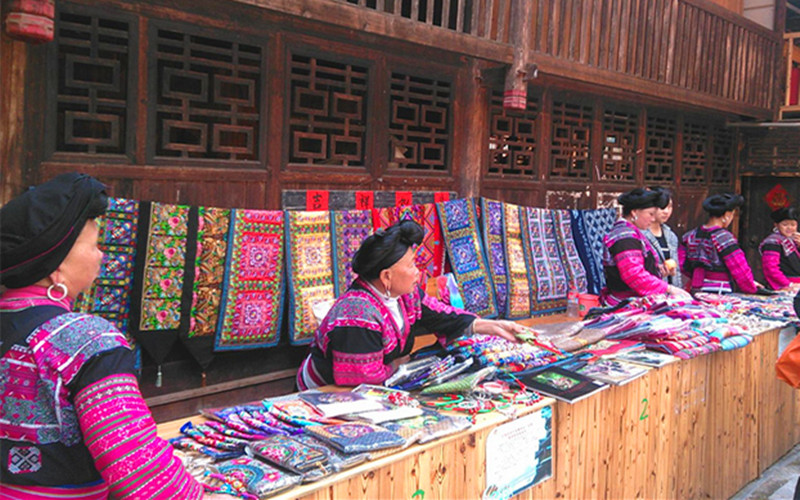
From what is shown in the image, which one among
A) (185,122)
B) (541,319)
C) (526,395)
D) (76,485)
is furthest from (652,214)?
(76,485)

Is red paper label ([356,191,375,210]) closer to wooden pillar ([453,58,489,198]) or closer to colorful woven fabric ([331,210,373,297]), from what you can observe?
colorful woven fabric ([331,210,373,297])

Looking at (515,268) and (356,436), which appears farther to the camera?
(515,268)

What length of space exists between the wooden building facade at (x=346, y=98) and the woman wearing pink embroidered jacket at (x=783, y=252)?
1685mm

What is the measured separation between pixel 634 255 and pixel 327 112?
2.81 m

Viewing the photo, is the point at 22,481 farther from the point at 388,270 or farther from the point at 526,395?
the point at 526,395

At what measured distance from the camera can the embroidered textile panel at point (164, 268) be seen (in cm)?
457

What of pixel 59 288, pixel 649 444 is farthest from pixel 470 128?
pixel 59 288

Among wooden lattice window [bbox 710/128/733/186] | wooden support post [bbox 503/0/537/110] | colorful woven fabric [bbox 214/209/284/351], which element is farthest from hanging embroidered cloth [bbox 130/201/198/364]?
wooden lattice window [bbox 710/128/733/186]

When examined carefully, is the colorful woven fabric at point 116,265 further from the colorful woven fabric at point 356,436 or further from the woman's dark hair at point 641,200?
the woman's dark hair at point 641,200

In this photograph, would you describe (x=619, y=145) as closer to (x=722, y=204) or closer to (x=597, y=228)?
(x=597, y=228)

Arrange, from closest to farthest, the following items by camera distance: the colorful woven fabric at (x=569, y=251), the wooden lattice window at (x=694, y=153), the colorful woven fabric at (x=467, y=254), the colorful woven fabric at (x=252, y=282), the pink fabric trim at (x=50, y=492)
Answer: the pink fabric trim at (x=50, y=492)
the colorful woven fabric at (x=252, y=282)
the colorful woven fabric at (x=467, y=254)
the colorful woven fabric at (x=569, y=251)
the wooden lattice window at (x=694, y=153)

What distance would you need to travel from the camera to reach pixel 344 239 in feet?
18.4

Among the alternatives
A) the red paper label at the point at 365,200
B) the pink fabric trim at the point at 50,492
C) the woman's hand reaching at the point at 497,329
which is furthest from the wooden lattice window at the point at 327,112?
the pink fabric trim at the point at 50,492

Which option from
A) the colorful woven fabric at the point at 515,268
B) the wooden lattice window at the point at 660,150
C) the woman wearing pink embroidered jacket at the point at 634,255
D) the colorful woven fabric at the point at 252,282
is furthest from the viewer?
the wooden lattice window at the point at 660,150
